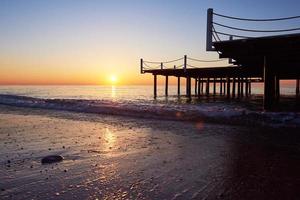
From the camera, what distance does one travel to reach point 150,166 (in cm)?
646

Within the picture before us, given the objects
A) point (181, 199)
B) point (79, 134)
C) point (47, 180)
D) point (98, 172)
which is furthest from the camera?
point (79, 134)

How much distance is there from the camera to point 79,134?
420 inches

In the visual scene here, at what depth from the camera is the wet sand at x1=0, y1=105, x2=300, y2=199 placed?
195 inches

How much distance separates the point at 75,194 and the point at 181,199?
4.92ft

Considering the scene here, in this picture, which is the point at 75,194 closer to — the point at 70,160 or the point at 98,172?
the point at 98,172

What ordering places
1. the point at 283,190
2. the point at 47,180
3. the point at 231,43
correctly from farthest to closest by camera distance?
1. the point at 231,43
2. the point at 47,180
3. the point at 283,190

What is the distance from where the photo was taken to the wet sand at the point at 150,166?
4965 mm

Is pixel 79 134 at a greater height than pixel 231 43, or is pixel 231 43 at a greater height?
pixel 231 43

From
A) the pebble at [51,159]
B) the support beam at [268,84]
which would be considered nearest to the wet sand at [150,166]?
the pebble at [51,159]

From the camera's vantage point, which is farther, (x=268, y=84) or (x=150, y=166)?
(x=268, y=84)

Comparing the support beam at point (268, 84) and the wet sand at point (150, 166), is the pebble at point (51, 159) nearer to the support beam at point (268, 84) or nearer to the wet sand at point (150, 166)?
the wet sand at point (150, 166)

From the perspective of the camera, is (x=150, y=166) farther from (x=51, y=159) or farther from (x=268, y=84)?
(x=268, y=84)

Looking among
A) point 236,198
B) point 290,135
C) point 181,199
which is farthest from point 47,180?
point 290,135

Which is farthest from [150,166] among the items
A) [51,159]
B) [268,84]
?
[268,84]
